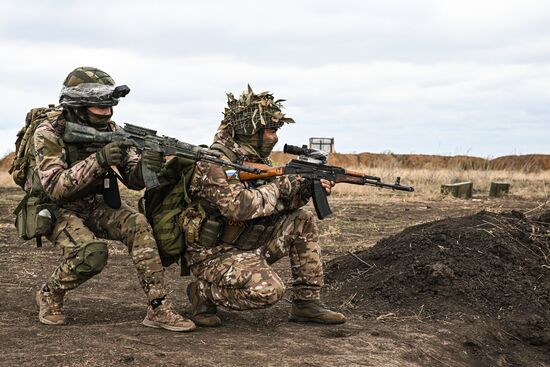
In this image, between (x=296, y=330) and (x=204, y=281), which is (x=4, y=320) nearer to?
(x=204, y=281)

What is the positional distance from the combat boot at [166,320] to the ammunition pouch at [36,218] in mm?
930

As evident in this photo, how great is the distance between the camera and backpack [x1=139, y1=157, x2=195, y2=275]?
5.61 meters

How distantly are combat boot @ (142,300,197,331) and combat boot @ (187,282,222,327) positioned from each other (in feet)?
0.79

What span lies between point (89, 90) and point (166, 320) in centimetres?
168

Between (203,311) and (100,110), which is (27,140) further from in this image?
(203,311)

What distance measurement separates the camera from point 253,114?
18.8 feet

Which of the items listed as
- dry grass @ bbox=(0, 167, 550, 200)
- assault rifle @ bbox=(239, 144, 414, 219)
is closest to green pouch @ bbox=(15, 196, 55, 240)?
assault rifle @ bbox=(239, 144, 414, 219)

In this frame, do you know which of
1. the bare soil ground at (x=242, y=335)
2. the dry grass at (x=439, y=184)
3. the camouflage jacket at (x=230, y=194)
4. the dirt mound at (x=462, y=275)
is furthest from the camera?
the dry grass at (x=439, y=184)

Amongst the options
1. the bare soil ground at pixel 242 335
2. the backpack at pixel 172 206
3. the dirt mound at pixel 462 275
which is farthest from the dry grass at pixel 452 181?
the backpack at pixel 172 206

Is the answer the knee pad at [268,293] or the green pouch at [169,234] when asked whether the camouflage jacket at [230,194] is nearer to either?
the green pouch at [169,234]

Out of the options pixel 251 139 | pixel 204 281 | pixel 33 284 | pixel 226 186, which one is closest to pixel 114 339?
pixel 204 281

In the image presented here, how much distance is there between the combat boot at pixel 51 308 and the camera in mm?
5566

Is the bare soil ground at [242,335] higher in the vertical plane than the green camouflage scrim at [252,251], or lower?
lower

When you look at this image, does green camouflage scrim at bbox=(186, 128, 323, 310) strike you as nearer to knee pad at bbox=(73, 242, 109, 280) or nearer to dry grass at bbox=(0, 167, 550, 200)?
knee pad at bbox=(73, 242, 109, 280)
